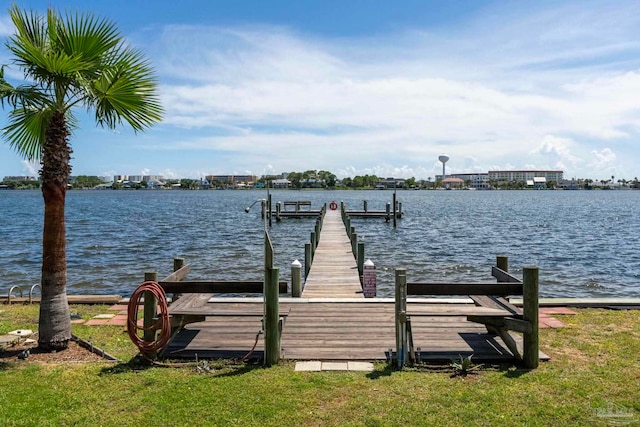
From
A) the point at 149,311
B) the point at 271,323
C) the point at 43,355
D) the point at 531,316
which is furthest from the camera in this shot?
the point at 43,355

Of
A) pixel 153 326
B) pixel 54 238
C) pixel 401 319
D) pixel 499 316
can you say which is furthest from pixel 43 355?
pixel 499 316

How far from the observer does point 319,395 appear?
229 inches

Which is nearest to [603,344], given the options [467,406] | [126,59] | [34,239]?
[467,406]

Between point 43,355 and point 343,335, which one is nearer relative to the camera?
point 43,355

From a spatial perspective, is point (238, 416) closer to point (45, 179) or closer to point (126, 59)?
point (45, 179)

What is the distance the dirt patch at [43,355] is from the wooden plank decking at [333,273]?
530 centimetres

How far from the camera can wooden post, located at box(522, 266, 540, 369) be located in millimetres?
6750

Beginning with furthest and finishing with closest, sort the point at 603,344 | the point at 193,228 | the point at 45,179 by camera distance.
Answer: the point at 193,228 → the point at 603,344 → the point at 45,179

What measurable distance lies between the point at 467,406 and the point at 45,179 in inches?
252

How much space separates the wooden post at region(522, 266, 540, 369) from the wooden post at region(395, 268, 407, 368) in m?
1.58

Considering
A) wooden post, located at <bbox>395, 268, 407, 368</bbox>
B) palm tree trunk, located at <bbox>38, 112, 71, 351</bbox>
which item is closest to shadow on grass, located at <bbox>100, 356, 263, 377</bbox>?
palm tree trunk, located at <bbox>38, 112, 71, 351</bbox>

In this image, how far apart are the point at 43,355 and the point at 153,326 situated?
181cm

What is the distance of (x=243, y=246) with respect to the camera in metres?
29.1

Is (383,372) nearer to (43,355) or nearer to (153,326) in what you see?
(153,326)
